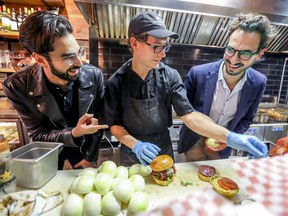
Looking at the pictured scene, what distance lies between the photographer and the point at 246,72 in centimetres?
161

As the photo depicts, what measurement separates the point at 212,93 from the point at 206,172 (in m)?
0.76

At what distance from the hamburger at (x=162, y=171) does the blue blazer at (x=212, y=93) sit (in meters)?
0.75

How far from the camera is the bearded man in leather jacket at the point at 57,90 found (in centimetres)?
121

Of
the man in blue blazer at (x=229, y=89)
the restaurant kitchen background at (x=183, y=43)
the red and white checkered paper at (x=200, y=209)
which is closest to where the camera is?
the red and white checkered paper at (x=200, y=209)

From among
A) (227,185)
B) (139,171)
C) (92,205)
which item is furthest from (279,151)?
(92,205)

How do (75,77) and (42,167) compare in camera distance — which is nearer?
(42,167)

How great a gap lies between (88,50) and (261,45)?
2174 mm

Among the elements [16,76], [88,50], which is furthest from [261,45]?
[88,50]

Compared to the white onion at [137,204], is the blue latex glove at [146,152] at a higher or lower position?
higher

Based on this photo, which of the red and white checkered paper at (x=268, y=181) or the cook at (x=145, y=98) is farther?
the cook at (x=145, y=98)

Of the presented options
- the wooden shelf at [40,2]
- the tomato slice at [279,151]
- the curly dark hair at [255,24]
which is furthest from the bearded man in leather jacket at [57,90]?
the wooden shelf at [40,2]

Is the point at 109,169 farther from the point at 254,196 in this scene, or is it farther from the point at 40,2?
the point at 40,2

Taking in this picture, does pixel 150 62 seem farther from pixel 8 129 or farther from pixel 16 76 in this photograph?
pixel 8 129

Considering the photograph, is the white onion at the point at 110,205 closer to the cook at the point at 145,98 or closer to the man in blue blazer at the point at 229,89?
the cook at the point at 145,98
